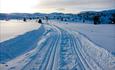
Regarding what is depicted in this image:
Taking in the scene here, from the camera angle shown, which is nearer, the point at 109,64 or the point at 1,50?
the point at 109,64

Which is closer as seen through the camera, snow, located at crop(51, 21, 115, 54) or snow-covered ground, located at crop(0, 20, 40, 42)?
snow, located at crop(51, 21, 115, 54)

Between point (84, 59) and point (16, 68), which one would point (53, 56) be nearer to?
point (84, 59)

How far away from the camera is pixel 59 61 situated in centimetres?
1055

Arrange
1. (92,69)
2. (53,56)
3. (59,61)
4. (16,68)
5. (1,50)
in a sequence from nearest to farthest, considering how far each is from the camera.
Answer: (92,69) → (16,68) → (59,61) → (53,56) → (1,50)

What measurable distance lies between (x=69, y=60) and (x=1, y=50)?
5.14m

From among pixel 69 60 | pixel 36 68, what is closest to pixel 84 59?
pixel 69 60

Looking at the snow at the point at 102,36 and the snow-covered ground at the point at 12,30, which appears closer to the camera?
the snow at the point at 102,36

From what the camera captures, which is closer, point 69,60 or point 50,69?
point 50,69

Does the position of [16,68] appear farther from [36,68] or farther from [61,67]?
[61,67]

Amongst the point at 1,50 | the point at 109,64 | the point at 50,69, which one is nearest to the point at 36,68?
the point at 50,69

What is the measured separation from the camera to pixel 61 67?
931 cm

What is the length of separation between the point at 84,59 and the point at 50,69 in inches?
106

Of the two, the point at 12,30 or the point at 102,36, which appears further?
the point at 12,30

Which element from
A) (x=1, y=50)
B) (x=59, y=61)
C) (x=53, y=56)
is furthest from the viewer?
(x=1, y=50)
